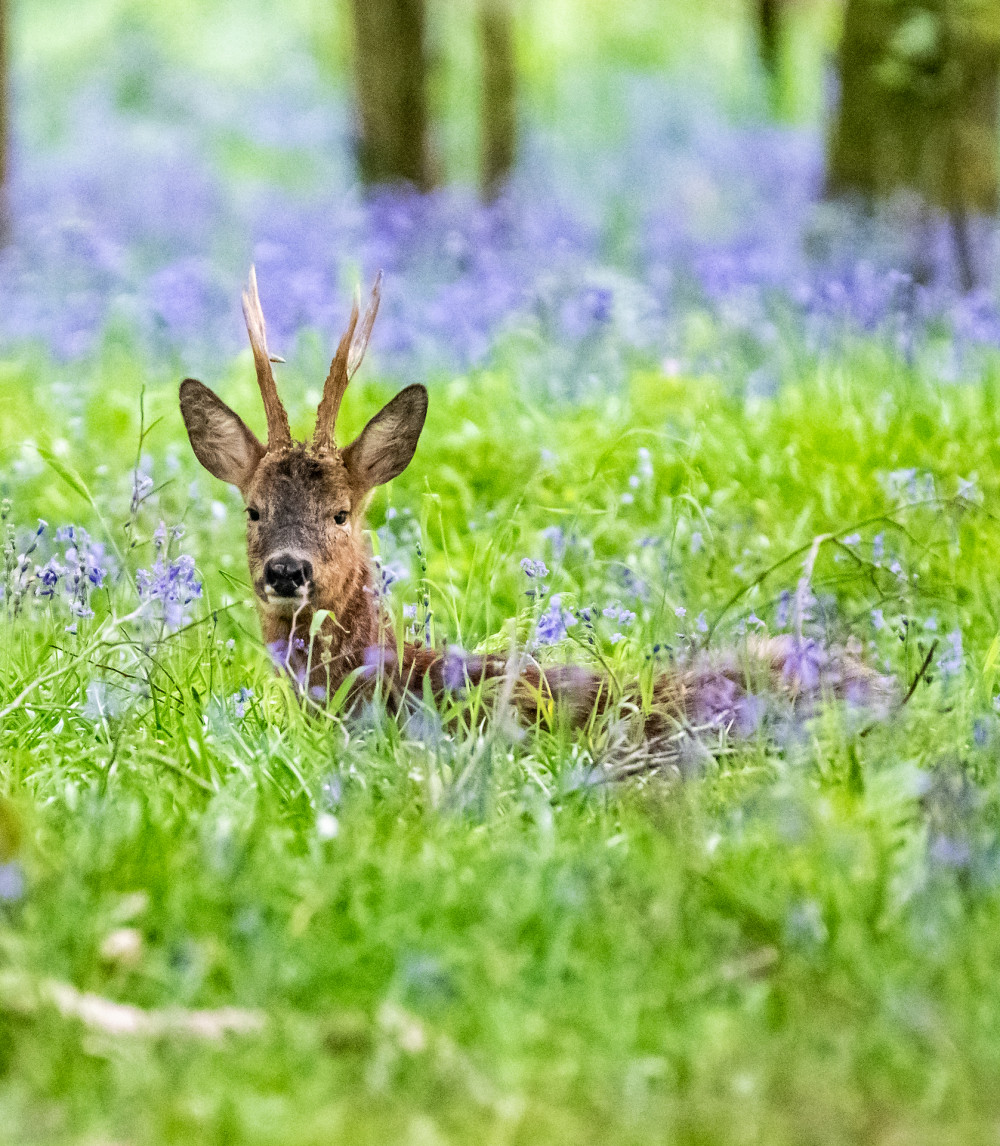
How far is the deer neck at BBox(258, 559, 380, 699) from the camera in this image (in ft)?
14.0

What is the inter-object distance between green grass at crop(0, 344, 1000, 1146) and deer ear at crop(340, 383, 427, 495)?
0.27m

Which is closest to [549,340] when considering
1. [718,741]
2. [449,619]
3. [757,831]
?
[449,619]

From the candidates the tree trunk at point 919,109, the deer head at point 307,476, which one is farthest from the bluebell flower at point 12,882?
the tree trunk at point 919,109

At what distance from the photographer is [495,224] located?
12.5 m

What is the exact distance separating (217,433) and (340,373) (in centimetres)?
46

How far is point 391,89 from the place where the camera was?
12.3m

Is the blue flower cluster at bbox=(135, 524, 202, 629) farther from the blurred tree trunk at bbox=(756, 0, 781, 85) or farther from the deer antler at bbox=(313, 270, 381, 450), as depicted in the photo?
the blurred tree trunk at bbox=(756, 0, 781, 85)

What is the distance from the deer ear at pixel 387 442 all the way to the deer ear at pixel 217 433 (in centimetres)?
26

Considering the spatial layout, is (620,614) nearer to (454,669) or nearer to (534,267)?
(454,669)

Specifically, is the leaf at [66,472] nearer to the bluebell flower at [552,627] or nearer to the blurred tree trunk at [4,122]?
the bluebell flower at [552,627]

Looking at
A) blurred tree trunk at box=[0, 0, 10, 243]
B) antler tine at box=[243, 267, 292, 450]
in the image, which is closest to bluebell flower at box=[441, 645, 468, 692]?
antler tine at box=[243, 267, 292, 450]

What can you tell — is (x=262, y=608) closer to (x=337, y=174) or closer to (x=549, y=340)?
(x=549, y=340)

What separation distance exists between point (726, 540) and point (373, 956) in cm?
248

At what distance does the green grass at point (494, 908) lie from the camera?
2443 mm
